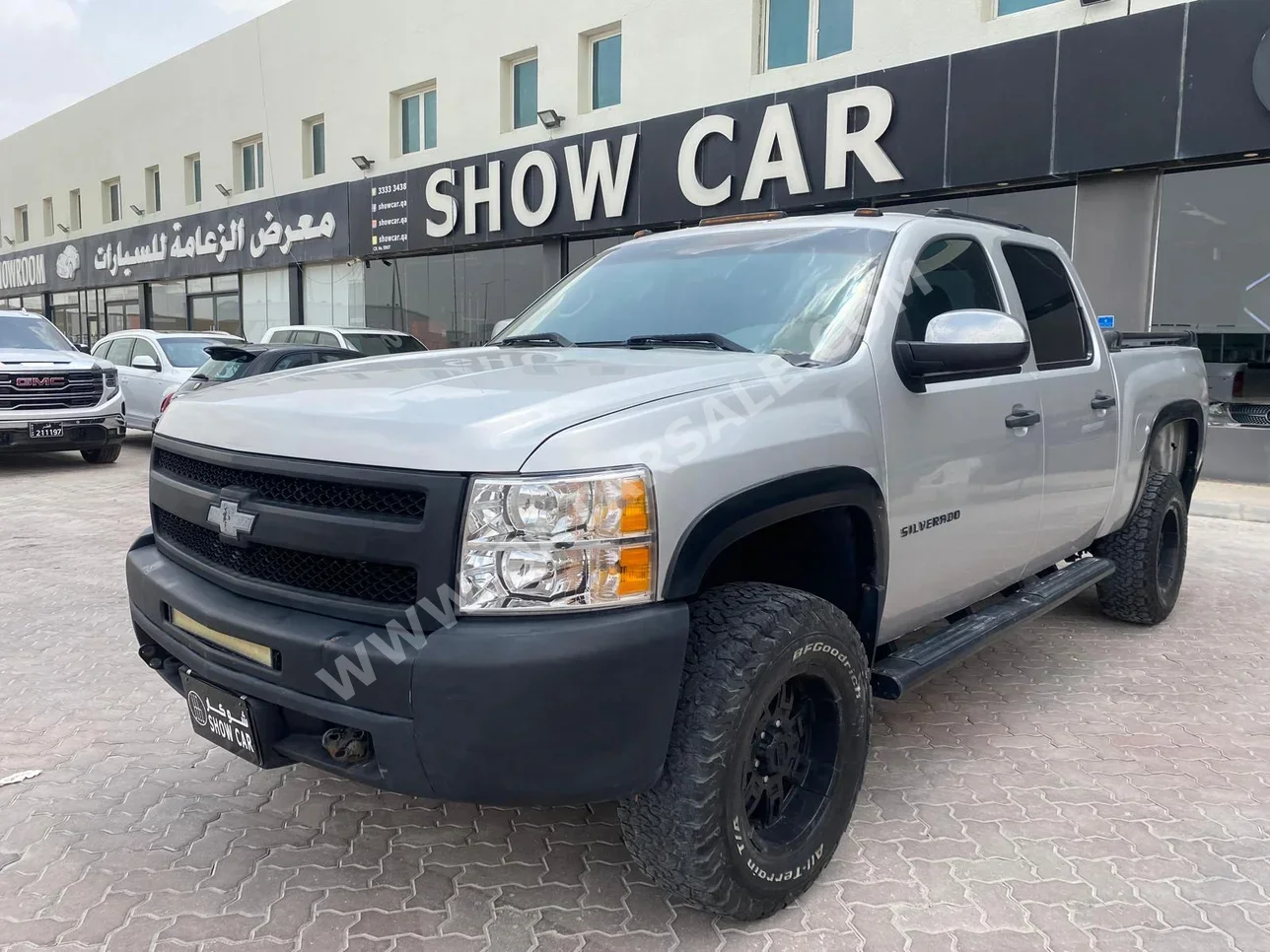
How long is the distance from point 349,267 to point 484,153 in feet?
15.6

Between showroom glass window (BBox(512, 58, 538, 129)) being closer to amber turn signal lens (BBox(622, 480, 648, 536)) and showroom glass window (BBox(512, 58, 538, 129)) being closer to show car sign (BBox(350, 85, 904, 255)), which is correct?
show car sign (BBox(350, 85, 904, 255))

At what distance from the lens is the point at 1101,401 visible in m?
4.19

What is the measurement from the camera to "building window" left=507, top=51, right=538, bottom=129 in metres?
15.8

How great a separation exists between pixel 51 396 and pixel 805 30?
1014cm

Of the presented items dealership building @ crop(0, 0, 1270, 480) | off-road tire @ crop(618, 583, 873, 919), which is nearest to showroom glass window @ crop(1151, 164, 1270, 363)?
dealership building @ crop(0, 0, 1270, 480)

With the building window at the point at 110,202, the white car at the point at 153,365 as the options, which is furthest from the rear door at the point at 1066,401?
the building window at the point at 110,202

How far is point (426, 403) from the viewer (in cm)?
232

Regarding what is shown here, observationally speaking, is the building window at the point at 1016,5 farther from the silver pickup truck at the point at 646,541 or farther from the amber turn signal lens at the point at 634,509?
the amber turn signal lens at the point at 634,509

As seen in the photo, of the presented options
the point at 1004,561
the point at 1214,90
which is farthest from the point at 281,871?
the point at 1214,90

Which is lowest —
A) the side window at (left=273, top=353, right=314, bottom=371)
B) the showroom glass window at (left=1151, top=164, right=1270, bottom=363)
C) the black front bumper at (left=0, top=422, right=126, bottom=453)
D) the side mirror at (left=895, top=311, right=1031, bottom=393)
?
the black front bumper at (left=0, top=422, right=126, bottom=453)

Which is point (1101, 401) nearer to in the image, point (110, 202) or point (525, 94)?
point (525, 94)

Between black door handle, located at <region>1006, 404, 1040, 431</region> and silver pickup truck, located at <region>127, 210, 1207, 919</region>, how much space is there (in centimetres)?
2

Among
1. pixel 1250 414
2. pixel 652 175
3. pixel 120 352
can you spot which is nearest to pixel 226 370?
pixel 120 352

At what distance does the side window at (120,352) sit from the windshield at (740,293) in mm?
11967
